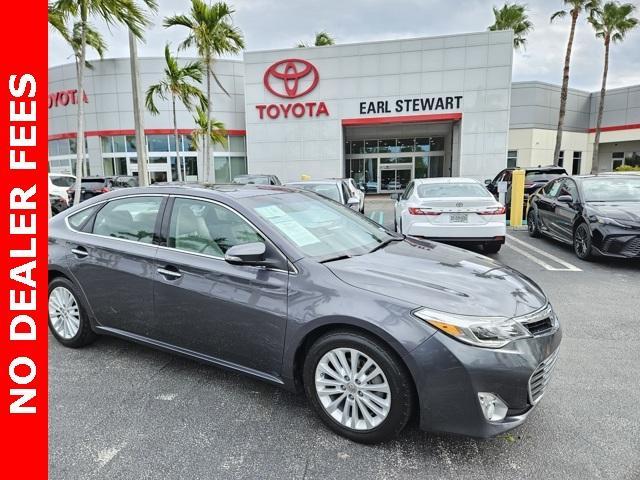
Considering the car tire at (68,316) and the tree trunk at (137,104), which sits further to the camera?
the tree trunk at (137,104)

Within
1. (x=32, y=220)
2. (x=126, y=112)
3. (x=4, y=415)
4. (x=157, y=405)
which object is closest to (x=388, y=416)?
(x=157, y=405)

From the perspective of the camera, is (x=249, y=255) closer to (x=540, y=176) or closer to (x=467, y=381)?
(x=467, y=381)

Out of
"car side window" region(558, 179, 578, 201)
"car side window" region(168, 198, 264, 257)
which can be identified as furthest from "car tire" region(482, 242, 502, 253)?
"car side window" region(168, 198, 264, 257)

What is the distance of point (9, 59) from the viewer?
11.2 ft

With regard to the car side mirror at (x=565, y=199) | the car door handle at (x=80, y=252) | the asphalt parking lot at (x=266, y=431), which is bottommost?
the asphalt parking lot at (x=266, y=431)

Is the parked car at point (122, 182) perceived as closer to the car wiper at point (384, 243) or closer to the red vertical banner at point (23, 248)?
the red vertical banner at point (23, 248)

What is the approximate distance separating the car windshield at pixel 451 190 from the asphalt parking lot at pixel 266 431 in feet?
14.1

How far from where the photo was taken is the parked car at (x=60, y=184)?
14.4 meters

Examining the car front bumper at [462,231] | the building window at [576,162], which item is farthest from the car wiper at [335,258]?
the building window at [576,162]

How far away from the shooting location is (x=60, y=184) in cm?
1519

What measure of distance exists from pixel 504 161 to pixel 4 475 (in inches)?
899

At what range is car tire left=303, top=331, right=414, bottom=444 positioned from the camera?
A: 235 centimetres

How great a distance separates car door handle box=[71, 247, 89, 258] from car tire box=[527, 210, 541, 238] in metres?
9.31

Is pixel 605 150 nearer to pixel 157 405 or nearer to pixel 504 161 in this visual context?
pixel 504 161
